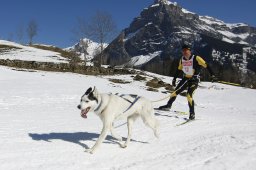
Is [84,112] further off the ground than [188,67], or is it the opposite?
[188,67]

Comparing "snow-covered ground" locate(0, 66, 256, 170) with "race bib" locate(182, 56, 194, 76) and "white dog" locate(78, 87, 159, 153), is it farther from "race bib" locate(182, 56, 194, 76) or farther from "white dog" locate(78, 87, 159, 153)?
"race bib" locate(182, 56, 194, 76)

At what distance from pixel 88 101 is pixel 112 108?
58cm

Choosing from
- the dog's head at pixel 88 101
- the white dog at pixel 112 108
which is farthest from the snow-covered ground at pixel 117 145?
the dog's head at pixel 88 101

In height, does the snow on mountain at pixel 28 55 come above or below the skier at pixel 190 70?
above

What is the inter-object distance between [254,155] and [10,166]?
4221 mm

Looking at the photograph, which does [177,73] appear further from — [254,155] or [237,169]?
[237,169]

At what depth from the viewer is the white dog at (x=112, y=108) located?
6.76 metres

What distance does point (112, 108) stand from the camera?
23.3 feet

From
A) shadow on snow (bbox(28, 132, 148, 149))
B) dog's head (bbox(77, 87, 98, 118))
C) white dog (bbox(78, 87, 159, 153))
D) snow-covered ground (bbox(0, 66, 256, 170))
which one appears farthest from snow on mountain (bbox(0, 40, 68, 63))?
dog's head (bbox(77, 87, 98, 118))

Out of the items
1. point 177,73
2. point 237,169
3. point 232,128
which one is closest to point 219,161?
point 237,169

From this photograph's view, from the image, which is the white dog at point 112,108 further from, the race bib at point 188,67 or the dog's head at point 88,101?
the race bib at point 188,67

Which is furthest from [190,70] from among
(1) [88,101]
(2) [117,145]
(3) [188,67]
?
(1) [88,101]

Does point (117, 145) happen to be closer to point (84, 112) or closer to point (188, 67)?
point (84, 112)

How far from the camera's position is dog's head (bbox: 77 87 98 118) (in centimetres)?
671
